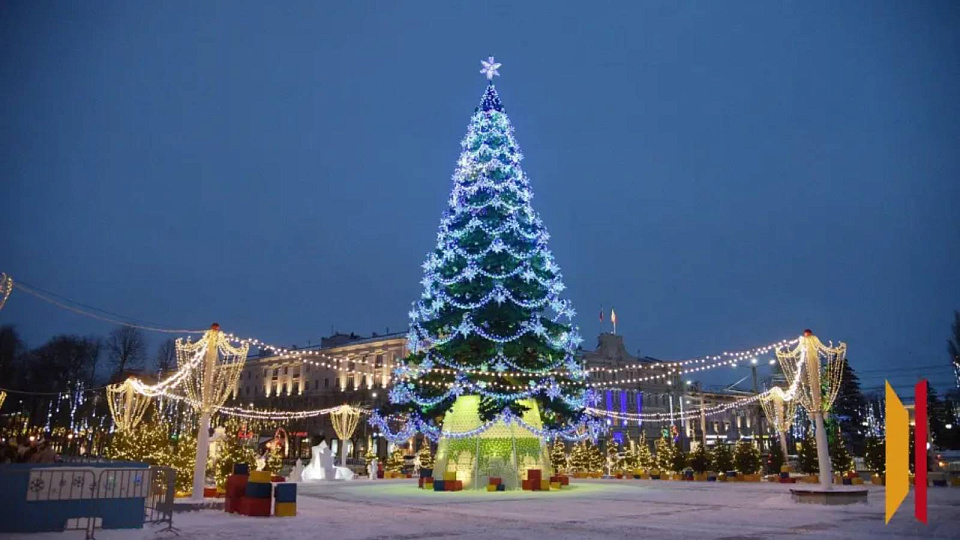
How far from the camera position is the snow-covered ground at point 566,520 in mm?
12570

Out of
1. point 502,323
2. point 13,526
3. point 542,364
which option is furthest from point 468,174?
point 13,526

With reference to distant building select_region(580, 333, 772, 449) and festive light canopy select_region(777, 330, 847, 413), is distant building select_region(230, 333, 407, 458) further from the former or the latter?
festive light canopy select_region(777, 330, 847, 413)

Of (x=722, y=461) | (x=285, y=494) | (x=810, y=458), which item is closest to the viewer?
(x=285, y=494)

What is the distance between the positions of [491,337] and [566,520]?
11914mm

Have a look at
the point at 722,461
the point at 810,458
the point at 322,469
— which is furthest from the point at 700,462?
the point at 322,469

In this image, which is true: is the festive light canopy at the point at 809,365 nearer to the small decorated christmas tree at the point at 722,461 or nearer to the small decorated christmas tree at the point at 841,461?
the small decorated christmas tree at the point at 841,461

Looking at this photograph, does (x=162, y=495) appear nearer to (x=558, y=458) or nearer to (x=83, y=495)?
(x=83, y=495)

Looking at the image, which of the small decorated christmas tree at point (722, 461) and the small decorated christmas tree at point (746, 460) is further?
the small decorated christmas tree at point (722, 461)

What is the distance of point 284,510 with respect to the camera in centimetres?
1612

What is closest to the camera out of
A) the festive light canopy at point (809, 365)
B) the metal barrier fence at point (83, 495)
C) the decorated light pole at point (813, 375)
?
the metal barrier fence at point (83, 495)

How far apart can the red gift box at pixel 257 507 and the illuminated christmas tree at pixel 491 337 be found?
430 inches

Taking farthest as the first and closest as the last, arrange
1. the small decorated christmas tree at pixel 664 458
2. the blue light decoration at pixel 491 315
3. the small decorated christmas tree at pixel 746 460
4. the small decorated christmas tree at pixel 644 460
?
the small decorated christmas tree at pixel 644 460 < the small decorated christmas tree at pixel 664 458 < the small decorated christmas tree at pixel 746 460 < the blue light decoration at pixel 491 315

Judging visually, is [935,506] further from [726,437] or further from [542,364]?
[726,437]

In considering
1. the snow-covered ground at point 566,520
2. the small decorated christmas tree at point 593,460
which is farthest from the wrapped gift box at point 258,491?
the small decorated christmas tree at point 593,460
